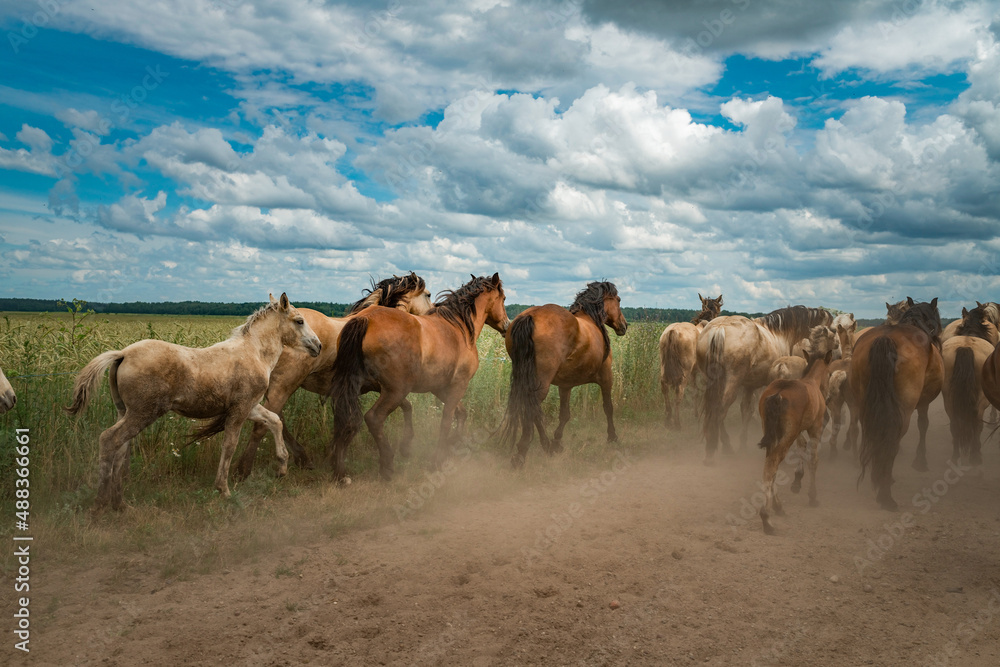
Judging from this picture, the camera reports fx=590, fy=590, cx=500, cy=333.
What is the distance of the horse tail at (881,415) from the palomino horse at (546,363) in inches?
139

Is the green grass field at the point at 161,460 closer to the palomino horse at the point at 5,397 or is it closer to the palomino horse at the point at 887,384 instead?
the palomino horse at the point at 5,397

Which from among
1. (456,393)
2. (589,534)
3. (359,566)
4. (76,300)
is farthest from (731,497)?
(76,300)

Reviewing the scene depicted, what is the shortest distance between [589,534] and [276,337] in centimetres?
368

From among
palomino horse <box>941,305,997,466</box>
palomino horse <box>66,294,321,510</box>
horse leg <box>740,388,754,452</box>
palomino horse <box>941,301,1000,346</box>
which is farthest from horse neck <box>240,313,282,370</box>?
palomino horse <box>941,301,1000,346</box>

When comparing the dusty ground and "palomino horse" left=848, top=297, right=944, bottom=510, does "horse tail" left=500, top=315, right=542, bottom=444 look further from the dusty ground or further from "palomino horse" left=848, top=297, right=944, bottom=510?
"palomino horse" left=848, top=297, right=944, bottom=510

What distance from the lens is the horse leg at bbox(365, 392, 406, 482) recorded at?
6.87m

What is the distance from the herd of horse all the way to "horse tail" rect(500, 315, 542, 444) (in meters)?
0.02

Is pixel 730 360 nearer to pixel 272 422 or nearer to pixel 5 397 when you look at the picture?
pixel 272 422

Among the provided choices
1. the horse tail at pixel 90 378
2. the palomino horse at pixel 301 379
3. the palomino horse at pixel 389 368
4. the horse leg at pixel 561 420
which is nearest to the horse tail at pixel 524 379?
the palomino horse at pixel 389 368

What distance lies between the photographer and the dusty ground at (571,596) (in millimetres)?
3639

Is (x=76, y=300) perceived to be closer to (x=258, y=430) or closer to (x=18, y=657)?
(x=258, y=430)

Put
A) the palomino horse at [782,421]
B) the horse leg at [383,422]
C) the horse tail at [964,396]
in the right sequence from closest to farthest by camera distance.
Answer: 1. the palomino horse at [782,421]
2. the horse leg at [383,422]
3. the horse tail at [964,396]

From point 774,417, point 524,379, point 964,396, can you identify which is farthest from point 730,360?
point 524,379

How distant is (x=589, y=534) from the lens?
5578 millimetres
